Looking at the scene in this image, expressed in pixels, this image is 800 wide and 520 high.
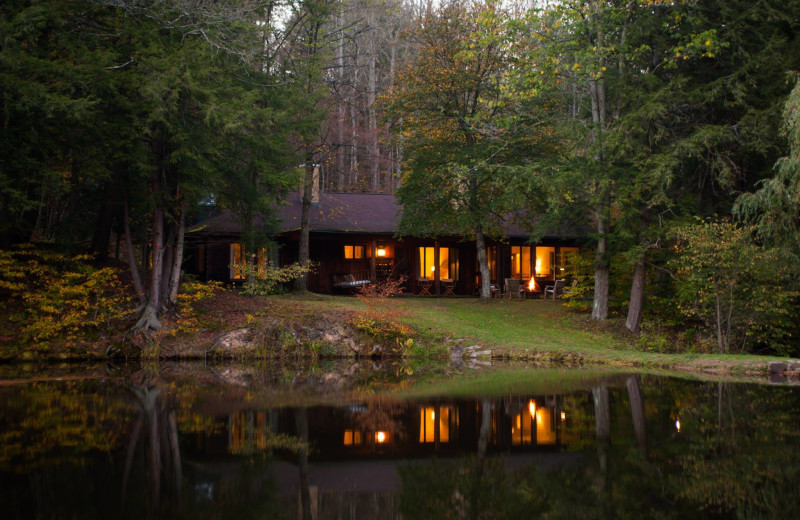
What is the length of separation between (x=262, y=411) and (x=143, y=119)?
28.7 ft

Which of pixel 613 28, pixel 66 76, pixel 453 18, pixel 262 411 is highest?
pixel 453 18

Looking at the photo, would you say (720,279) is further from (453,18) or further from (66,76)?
(66,76)

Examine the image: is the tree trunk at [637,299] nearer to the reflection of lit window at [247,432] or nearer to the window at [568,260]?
the window at [568,260]

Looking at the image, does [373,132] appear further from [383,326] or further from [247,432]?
[247,432]

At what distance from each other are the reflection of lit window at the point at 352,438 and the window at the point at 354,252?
2017 cm

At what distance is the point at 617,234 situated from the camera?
758 inches

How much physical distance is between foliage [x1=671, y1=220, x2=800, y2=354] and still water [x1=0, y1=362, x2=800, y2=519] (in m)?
4.62

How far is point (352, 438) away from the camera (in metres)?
7.72

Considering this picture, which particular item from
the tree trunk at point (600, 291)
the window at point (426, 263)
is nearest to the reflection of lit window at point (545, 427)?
the tree trunk at point (600, 291)

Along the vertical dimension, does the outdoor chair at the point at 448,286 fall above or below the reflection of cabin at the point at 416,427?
above

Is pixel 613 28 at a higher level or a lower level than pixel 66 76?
higher

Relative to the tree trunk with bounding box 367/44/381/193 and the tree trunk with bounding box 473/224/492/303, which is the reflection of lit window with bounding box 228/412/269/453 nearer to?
the tree trunk with bounding box 473/224/492/303

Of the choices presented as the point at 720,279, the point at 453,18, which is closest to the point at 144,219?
the point at 453,18

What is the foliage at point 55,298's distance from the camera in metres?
15.5
